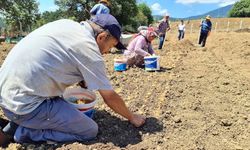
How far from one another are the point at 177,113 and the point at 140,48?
9.75 feet

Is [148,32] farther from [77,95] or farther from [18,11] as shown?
[18,11]

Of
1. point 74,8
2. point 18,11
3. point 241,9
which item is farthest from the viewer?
point 241,9

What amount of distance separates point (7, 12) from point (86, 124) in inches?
1150

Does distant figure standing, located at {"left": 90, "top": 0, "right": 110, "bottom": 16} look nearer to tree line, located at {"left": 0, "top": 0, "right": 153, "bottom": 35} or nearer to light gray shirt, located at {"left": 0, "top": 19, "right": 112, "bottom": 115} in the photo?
light gray shirt, located at {"left": 0, "top": 19, "right": 112, "bottom": 115}

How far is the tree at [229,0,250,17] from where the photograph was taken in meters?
67.5

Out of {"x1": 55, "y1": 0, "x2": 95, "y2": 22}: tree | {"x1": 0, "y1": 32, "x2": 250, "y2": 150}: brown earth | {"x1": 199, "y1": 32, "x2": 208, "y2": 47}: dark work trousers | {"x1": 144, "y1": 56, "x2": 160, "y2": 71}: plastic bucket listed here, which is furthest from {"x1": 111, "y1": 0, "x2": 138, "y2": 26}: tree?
{"x1": 0, "y1": 32, "x2": 250, "y2": 150}: brown earth

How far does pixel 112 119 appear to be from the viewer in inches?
157

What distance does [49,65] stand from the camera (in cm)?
310

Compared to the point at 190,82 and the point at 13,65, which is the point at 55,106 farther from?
the point at 190,82

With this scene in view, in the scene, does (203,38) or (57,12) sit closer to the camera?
(203,38)

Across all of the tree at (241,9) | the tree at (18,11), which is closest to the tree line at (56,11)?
the tree at (18,11)

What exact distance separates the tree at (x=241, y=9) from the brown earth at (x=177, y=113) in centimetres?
6436

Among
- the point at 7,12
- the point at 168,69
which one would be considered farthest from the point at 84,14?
the point at 168,69

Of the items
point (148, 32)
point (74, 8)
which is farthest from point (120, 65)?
point (74, 8)
